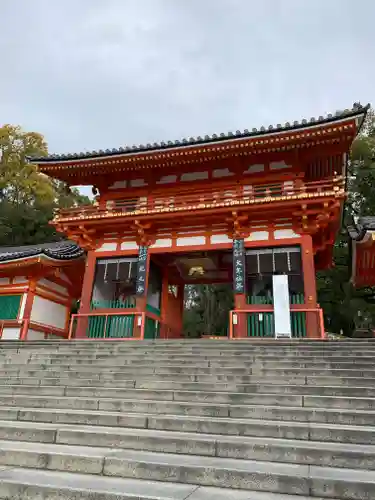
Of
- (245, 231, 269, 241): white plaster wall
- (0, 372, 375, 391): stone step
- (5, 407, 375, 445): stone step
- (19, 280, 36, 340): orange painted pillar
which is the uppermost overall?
(245, 231, 269, 241): white plaster wall

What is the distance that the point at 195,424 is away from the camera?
489 centimetres

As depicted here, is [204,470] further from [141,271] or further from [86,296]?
[86,296]

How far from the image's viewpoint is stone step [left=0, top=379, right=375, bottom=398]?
5887 mm

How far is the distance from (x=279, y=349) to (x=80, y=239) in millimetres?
8998

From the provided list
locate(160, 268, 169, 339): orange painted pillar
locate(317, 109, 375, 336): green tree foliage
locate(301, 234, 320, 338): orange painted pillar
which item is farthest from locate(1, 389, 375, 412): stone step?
locate(317, 109, 375, 336): green tree foliage

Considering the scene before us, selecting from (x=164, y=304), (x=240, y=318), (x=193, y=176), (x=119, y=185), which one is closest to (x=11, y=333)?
(x=164, y=304)

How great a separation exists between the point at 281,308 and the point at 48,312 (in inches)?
407

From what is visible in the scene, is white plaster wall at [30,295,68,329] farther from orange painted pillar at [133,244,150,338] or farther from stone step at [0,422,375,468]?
stone step at [0,422,375,468]

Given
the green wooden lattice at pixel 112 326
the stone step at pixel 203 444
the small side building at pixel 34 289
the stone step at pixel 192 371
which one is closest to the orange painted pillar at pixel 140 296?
the green wooden lattice at pixel 112 326

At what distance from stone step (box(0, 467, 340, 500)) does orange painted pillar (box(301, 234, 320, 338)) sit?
825 cm


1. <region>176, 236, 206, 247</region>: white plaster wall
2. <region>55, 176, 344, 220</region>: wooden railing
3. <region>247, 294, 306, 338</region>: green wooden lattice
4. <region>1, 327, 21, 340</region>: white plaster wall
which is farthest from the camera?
<region>1, 327, 21, 340</region>: white plaster wall

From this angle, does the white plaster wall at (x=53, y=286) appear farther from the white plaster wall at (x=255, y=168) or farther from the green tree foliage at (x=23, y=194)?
the green tree foliage at (x=23, y=194)

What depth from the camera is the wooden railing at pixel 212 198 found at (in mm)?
12305

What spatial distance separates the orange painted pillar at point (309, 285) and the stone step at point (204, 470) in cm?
766
